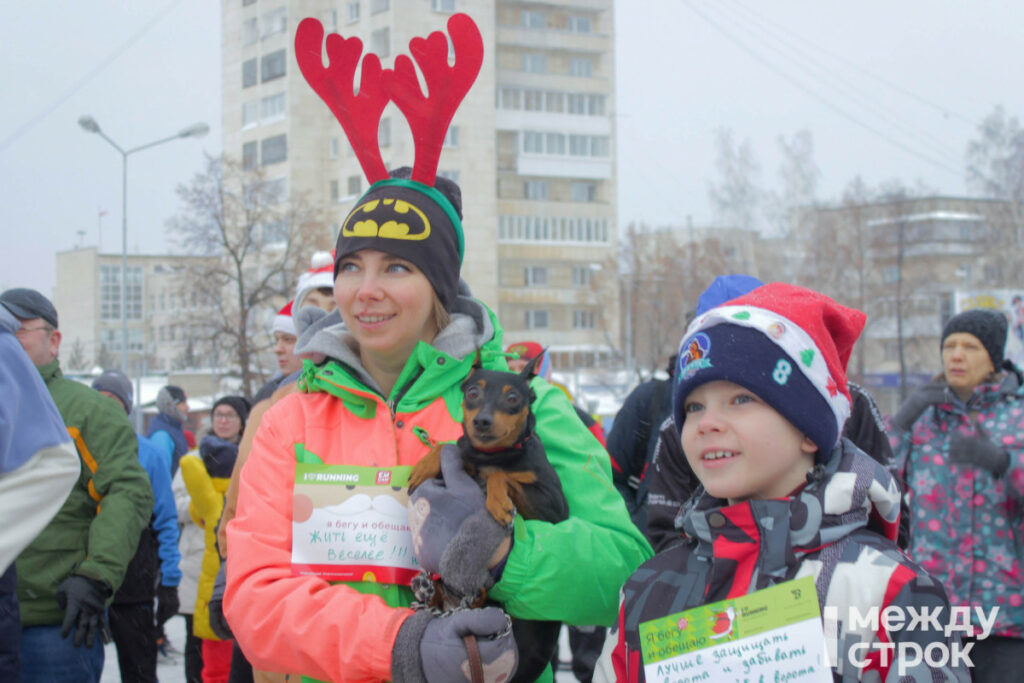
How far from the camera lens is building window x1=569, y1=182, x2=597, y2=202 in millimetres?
56938

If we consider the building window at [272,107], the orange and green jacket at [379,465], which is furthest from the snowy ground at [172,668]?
the building window at [272,107]

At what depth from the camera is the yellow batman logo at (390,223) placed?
245cm

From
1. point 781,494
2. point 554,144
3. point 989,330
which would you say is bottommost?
point 781,494

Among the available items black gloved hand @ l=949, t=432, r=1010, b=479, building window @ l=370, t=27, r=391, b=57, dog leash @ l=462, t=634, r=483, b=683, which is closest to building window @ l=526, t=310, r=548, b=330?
building window @ l=370, t=27, r=391, b=57

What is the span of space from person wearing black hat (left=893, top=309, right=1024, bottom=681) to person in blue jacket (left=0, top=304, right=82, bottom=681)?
358cm

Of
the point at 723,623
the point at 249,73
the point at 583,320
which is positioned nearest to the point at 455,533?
the point at 723,623

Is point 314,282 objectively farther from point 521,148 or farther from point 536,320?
point 536,320

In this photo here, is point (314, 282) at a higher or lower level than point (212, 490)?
higher

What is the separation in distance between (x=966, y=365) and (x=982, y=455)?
1.84 feet

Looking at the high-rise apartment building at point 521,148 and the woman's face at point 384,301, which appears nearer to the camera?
the woman's face at point 384,301

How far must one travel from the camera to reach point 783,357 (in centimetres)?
199

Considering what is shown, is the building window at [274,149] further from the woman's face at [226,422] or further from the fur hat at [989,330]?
the fur hat at [989,330]

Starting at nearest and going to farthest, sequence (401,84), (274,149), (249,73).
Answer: (401,84) < (274,149) < (249,73)

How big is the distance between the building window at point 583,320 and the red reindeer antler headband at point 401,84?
181ft
